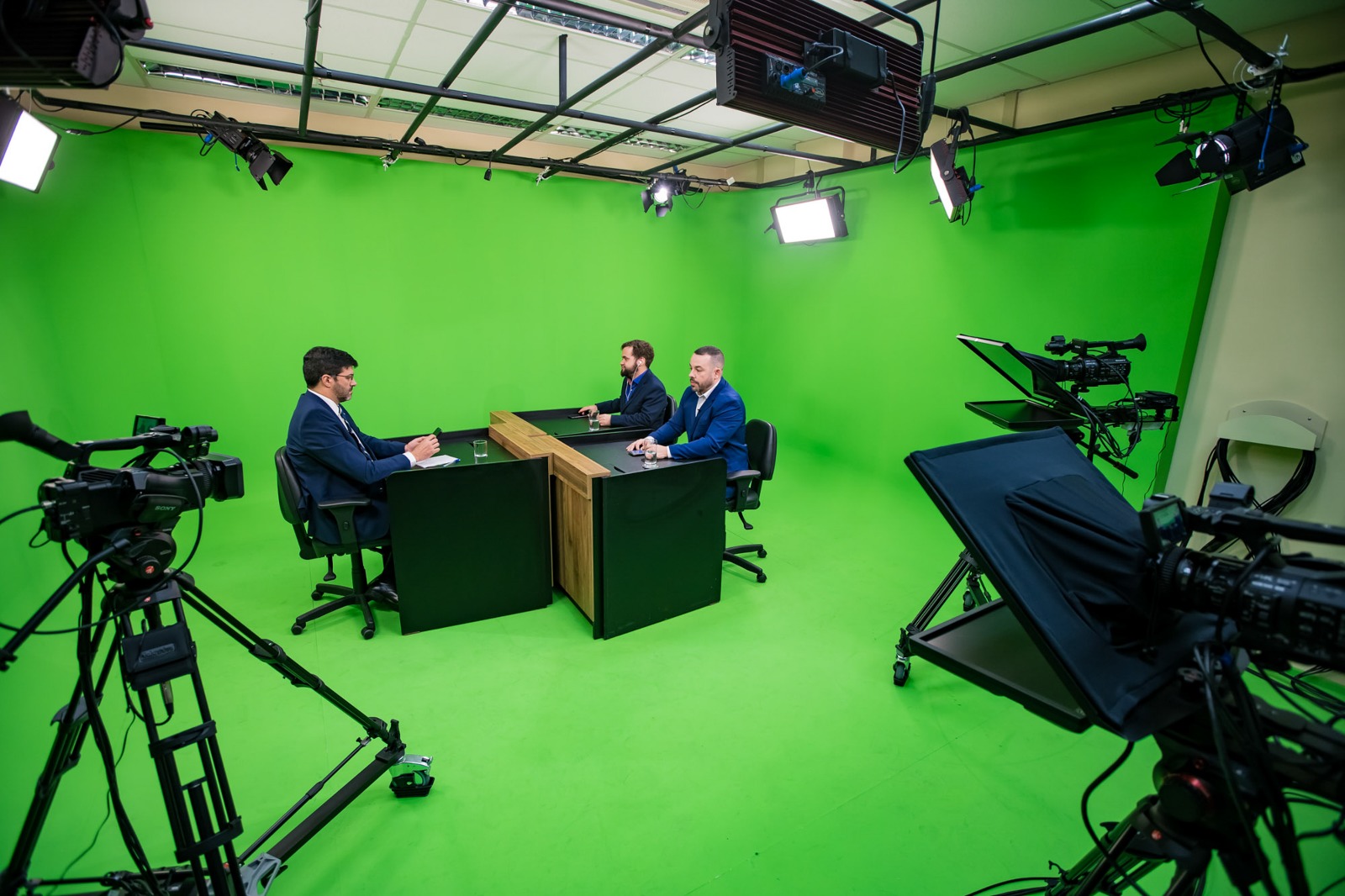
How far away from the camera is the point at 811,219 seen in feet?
16.8

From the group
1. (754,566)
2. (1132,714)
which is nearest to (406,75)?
(754,566)

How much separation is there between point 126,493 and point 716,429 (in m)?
2.56

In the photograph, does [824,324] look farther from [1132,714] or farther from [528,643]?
[1132,714]

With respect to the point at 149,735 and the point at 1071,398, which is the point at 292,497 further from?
the point at 1071,398

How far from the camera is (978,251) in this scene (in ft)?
13.8

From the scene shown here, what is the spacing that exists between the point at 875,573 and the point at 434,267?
4112 millimetres

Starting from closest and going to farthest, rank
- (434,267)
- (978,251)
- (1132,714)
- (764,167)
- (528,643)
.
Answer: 1. (1132,714)
2. (528,643)
3. (978,251)
4. (434,267)
5. (764,167)

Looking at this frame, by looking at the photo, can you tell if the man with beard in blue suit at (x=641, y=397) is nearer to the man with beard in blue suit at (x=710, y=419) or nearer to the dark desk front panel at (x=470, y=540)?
the man with beard in blue suit at (x=710, y=419)

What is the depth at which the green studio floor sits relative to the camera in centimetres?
176

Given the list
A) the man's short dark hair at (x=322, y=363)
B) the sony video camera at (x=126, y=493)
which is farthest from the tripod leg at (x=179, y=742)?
the man's short dark hair at (x=322, y=363)

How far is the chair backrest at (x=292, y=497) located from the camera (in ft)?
9.37

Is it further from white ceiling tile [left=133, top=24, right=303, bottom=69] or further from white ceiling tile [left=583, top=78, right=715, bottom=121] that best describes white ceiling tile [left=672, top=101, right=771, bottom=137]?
white ceiling tile [left=133, top=24, right=303, bottom=69]

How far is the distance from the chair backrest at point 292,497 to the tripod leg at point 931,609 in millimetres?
2770

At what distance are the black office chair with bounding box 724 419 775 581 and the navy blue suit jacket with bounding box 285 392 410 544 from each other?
1.79m
